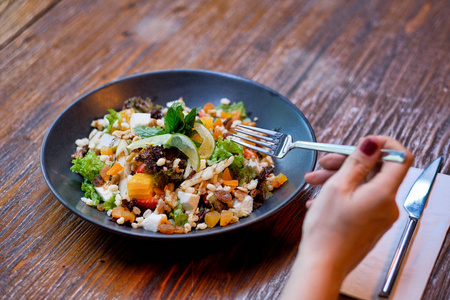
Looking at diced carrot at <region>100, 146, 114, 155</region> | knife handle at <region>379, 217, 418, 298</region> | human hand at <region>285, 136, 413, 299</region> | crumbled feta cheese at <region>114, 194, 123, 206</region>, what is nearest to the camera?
human hand at <region>285, 136, 413, 299</region>

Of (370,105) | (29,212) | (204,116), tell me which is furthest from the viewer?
(370,105)

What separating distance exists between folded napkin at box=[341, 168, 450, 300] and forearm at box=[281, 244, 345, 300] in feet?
1.04

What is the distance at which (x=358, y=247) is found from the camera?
128cm

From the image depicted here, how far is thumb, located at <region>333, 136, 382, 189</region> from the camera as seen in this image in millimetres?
1232

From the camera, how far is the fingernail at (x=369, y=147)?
1231mm

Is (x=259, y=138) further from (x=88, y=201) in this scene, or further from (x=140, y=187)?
(x=88, y=201)

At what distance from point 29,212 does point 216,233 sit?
0.84m

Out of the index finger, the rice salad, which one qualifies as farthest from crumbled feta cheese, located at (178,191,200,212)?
the index finger

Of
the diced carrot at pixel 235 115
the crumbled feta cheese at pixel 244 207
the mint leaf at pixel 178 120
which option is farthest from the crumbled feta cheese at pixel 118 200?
the diced carrot at pixel 235 115

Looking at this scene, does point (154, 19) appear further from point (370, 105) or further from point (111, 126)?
point (370, 105)

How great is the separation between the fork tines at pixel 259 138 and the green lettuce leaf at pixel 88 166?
0.57 meters

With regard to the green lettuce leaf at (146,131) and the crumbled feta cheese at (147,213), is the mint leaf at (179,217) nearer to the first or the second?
the crumbled feta cheese at (147,213)

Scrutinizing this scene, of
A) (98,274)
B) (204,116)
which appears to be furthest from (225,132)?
(98,274)

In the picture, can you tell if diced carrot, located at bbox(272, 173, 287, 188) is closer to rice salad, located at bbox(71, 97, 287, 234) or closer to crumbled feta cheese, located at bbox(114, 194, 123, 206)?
rice salad, located at bbox(71, 97, 287, 234)
